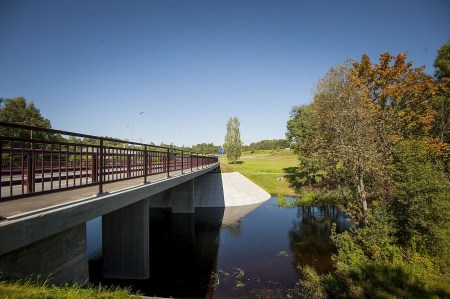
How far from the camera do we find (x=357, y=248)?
1324cm

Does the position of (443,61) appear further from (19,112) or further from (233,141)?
(19,112)

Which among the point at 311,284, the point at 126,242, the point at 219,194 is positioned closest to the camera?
the point at 126,242

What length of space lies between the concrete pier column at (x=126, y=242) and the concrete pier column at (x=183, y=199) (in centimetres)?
1544

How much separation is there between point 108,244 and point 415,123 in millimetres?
22175

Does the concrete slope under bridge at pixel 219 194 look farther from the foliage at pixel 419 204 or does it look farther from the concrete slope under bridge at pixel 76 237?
the foliage at pixel 419 204

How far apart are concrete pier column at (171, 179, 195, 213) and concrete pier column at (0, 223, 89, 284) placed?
67.4 ft

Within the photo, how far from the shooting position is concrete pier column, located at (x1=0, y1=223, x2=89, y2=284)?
4603 millimetres

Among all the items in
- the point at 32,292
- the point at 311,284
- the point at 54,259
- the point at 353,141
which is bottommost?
the point at 311,284

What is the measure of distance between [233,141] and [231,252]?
2100 inches

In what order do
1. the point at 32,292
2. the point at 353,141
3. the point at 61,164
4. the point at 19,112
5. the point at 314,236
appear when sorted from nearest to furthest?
the point at 32,292 → the point at 61,164 → the point at 353,141 → the point at 314,236 → the point at 19,112

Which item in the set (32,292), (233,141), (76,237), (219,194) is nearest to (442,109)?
(219,194)

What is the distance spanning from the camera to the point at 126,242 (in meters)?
11.0

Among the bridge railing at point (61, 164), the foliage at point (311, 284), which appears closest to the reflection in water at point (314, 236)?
the foliage at point (311, 284)

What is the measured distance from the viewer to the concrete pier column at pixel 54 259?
15.1 ft
